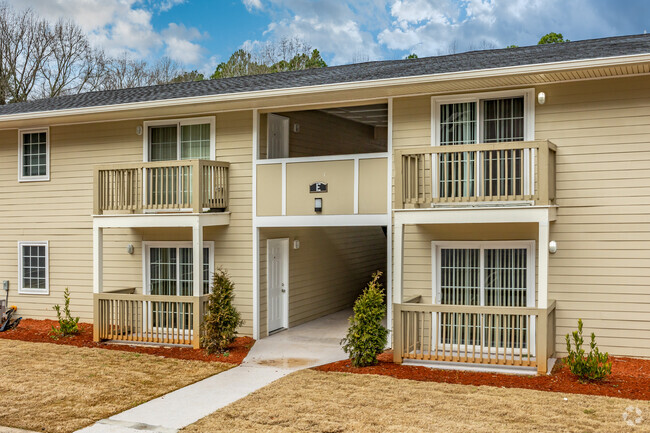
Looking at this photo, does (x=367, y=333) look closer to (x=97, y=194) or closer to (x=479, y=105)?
(x=479, y=105)

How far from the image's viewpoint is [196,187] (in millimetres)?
11734

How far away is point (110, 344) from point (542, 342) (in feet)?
26.4

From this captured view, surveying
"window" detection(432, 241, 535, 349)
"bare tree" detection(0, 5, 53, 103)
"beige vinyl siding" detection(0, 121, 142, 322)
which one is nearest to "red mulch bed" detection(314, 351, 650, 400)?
"window" detection(432, 241, 535, 349)

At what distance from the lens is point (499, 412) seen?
7.55 metres

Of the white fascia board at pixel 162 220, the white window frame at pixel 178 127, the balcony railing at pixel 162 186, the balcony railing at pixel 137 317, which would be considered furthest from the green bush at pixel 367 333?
the white window frame at pixel 178 127

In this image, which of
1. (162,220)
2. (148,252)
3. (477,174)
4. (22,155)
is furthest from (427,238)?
(22,155)

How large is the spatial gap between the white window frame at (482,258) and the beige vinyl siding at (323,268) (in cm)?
365

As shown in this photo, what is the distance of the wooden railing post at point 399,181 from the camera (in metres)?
10.2

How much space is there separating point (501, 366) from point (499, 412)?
2.24m

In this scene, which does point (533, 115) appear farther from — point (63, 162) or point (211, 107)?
point (63, 162)

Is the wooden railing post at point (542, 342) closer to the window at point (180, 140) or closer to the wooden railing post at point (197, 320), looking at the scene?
the wooden railing post at point (197, 320)

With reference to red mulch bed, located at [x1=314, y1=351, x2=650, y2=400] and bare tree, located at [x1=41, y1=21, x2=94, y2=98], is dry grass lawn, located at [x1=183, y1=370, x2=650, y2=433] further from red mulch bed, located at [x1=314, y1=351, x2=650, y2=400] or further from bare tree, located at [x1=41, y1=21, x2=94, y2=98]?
bare tree, located at [x1=41, y1=21, x2=94, y2=98]

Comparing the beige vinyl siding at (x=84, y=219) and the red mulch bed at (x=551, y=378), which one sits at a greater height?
the beige vinyl siding at (x=84, y=219)

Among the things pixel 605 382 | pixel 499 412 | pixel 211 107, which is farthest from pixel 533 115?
pixel 211 107
